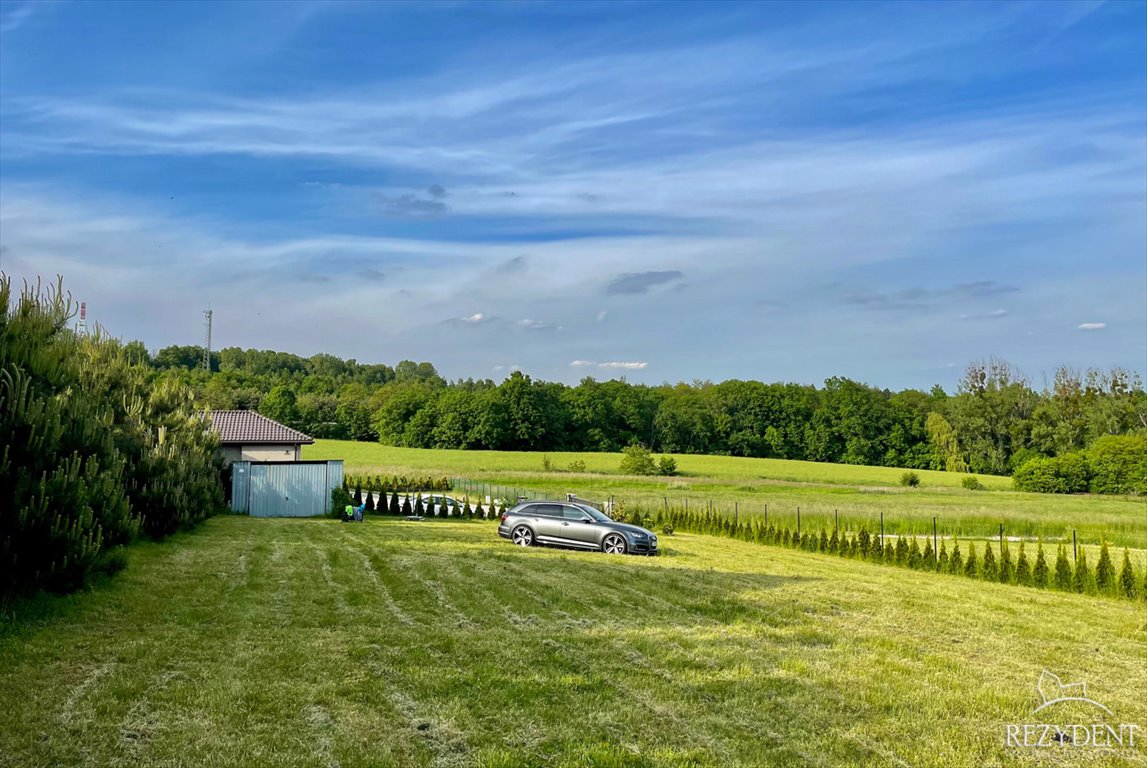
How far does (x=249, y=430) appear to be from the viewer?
3559 centimetres

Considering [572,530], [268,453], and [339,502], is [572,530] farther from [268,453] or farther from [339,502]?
[268,453]

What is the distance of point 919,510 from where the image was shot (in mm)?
37812

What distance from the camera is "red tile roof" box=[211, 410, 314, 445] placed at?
114 feet

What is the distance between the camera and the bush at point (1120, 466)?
6119cm

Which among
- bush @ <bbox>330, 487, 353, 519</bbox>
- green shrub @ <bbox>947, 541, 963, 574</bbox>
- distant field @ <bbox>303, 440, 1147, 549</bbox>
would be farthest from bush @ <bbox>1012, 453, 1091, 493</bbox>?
bush @ <bbox>330, 487, 353, 519</bbox>

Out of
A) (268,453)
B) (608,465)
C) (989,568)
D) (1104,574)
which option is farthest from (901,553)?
(608,465)

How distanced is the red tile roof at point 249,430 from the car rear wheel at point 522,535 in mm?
17107

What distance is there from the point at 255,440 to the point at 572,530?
65.1 feet

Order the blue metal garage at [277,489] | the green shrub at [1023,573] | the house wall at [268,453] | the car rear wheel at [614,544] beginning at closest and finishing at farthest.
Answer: the green shrub at [1023,573], the car rear wheel at [614,544], the blue metal garage at [277,489], the house wall at [268,453]

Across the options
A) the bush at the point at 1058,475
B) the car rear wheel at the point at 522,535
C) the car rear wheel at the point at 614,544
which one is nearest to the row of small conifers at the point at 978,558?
the car rear wheel at the point at 614,544

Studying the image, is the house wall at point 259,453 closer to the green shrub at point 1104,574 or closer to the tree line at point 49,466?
the tree line at point 49,466

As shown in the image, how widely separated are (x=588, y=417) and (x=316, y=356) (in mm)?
62880

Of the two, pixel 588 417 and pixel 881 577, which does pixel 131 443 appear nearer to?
pixel 881 577

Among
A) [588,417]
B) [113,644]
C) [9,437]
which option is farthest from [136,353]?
A: [588,417]
